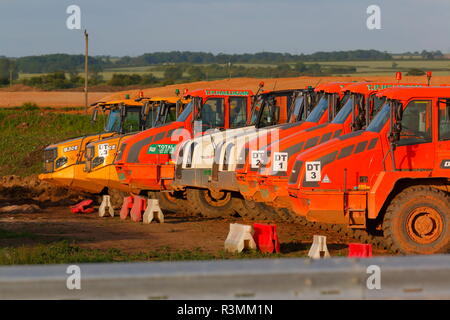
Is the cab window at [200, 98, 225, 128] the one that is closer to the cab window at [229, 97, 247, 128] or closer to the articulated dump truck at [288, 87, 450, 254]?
the cab window at [229, 97, 247, 128]

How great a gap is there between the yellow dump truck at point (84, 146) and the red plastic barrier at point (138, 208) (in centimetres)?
405

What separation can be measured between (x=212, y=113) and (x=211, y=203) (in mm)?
2331

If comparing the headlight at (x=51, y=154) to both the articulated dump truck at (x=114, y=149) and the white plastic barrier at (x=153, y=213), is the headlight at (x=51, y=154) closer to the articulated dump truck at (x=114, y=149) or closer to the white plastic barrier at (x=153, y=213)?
the articulated dump truck at (x=114, y=149)

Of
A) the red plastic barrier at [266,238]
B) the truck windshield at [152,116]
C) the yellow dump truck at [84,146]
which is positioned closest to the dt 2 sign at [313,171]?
the red plastic barrier at [266,238]

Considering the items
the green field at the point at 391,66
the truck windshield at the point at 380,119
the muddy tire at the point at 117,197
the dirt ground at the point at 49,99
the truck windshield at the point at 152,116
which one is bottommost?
the muddy tire at the point at 117,197

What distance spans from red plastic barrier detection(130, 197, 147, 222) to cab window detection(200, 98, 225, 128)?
238 cm

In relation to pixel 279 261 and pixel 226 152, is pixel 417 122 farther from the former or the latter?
pixel 279 261

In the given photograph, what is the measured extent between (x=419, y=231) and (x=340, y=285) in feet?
23.4

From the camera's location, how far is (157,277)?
7977 mm

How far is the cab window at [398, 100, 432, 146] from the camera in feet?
50.0

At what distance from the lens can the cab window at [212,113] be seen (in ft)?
75.4

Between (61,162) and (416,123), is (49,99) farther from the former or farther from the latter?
(416,123)

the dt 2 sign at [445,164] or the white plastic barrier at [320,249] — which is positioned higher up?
the dt 2 sign at [445,164]
